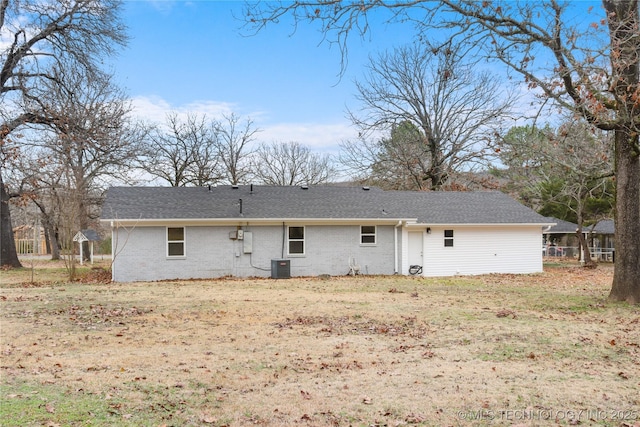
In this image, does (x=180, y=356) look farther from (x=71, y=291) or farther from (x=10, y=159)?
(x=10, y=159)

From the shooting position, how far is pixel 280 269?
2028 cm

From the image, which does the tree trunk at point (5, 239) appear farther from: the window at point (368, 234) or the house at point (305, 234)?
the window at point (368, 234)

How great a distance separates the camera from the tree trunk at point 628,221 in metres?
11.6

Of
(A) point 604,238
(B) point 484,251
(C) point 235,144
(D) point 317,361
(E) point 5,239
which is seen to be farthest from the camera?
(C) point 235,144

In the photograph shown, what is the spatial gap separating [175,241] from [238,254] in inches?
99.9

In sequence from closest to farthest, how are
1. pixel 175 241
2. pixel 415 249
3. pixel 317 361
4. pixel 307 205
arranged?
pixel 317 361
pixel 175 241
pixel 415 249
pixel 307 205

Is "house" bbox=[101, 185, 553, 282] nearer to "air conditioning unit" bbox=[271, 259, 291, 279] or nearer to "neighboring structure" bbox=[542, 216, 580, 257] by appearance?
"air conditioning unit" bbox=[271, 259, 291, 279]

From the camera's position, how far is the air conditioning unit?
2023 centimetres

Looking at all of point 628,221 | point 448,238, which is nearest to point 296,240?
point 448,238

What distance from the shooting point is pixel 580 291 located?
50.8 ft

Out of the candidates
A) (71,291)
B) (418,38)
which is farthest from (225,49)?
(71,291)

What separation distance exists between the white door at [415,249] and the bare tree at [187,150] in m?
21.0

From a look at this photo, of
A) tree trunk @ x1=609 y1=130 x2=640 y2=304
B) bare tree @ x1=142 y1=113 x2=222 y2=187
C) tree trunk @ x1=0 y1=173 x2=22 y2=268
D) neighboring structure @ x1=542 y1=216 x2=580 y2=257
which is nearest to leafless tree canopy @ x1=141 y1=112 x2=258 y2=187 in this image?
bare tree @ x1=142 y1=113 x2=222 y2=187

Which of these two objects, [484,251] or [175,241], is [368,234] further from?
[175,241]
